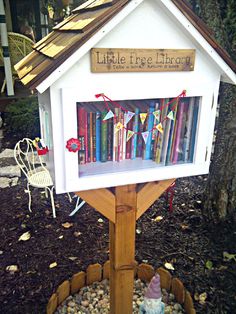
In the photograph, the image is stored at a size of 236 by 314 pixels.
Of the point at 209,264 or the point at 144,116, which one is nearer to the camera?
the point at 144,116

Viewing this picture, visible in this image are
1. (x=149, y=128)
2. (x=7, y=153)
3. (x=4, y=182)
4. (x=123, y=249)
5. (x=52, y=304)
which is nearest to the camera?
(x=149, y=128)

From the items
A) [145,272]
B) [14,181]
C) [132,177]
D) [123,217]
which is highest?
[132,177]

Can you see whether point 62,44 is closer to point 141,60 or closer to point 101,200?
point 141,60

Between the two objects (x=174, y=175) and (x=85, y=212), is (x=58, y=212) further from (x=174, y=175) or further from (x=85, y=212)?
(x=174, y=175)

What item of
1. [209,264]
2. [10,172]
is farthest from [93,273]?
[10,172]

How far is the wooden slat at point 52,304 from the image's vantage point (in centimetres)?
213

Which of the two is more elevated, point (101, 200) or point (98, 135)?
point (98, 135)

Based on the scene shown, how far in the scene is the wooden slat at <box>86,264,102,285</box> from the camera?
2441mm

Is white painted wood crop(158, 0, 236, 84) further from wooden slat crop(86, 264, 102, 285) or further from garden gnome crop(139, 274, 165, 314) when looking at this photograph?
wooden slat crop(86, 264, 102, 285)

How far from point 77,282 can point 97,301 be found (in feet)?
0.62

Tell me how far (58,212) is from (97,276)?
1.14m

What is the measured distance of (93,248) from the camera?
2.94 metres

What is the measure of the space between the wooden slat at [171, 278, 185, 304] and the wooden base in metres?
0.48

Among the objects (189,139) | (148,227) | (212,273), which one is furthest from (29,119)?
(189,139)
